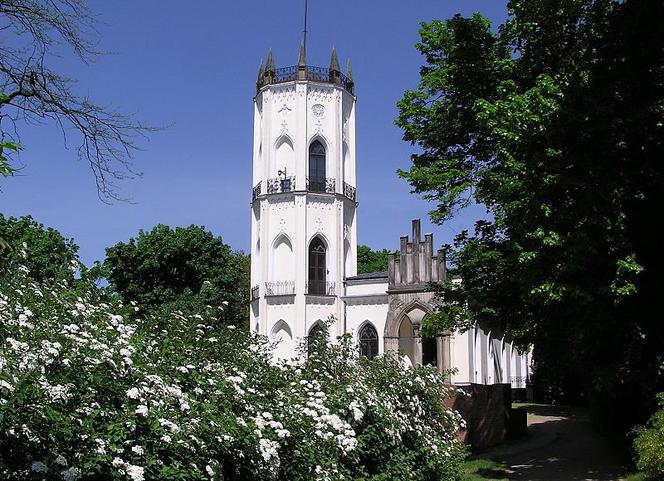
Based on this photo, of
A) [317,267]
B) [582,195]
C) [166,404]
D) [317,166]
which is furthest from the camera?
[317,166]

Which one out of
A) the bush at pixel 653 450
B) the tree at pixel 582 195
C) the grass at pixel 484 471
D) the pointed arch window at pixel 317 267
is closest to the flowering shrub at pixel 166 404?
the bush at pixel 653 450

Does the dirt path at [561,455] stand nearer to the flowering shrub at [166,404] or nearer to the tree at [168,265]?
the flowering shrub at [166,404]

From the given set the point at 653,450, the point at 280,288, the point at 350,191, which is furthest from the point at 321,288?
the point at 653,450

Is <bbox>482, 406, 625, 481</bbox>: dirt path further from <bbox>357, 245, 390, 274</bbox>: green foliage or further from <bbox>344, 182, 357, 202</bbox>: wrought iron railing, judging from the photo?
<bbox>357, 245, 390, 274</bbox>: green foliage

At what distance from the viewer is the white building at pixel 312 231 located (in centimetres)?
3684

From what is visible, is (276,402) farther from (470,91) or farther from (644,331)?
(470,91)

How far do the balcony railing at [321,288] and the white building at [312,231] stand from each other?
5 cm

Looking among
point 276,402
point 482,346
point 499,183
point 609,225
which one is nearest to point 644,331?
point 609,225

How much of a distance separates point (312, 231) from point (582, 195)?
24.9 metres

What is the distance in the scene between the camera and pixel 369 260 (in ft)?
202

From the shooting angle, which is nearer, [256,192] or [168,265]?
[256,192]

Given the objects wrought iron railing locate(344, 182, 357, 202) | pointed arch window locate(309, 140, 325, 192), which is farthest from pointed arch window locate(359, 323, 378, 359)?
pointed arch window locate(309, 140, 325, 192)

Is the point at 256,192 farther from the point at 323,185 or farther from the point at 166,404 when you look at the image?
the point at 166,404

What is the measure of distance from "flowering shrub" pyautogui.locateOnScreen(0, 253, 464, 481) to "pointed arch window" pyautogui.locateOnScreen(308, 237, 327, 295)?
89.9ft
